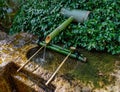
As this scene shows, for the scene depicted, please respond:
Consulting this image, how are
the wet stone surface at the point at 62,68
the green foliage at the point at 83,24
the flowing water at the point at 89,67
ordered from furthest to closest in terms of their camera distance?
1. the green foliage at the point at 83,24
2. the flowing water at the point at 89,67
3. the wet stone surface at the point at 62,68

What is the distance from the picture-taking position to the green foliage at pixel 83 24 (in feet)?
10.9

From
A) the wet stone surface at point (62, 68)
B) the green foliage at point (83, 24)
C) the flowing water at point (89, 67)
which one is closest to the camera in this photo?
the wet stone surface at point (62, 68)

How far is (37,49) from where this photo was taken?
3.46 meters

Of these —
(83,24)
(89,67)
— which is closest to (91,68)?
(89,67)

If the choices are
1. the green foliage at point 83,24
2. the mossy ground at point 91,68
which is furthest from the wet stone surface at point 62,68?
the green foliage at point 83,24

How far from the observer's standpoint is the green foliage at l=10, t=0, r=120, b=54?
10.9ft

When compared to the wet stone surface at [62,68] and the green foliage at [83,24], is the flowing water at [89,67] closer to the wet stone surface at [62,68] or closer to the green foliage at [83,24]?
the wet stone surface at [62,68]

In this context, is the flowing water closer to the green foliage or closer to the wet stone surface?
the wet stone surface

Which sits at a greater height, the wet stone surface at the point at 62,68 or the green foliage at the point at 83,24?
the green foliage at the point at 83,24

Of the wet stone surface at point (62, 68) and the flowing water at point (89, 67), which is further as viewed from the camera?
the flowing water at point (89, 67)

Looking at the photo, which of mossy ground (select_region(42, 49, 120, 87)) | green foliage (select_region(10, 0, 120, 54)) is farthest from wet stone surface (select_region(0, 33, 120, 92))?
green foliage (select_region(10, 0, 120, 54))

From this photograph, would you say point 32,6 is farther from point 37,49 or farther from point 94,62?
point 94,62

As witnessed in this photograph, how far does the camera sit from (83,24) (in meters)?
3.65

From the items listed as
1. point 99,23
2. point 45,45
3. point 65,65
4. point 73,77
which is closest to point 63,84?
point 73,77
